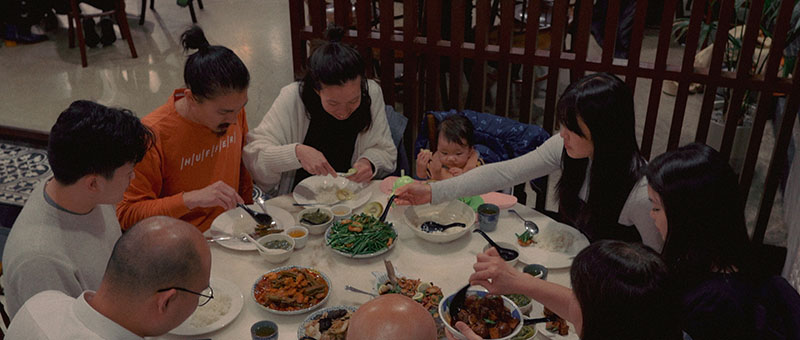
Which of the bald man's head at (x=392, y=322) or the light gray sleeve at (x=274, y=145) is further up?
the bald man's head at (x=392, y=322)

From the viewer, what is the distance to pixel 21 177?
14.5 feet

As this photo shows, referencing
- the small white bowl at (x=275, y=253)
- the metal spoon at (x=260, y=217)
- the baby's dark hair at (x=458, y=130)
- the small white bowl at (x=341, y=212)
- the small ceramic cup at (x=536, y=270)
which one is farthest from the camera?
the baby's dark hair at (x=458, y=130)

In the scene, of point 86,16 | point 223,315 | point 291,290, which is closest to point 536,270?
point 291,290

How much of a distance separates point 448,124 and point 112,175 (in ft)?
5.53

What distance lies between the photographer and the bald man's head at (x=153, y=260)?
1.49 metres

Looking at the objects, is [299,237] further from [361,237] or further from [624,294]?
[624,294]

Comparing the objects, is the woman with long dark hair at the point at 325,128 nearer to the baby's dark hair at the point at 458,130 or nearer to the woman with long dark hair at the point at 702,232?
the baby's dark hair at the point at 458,130

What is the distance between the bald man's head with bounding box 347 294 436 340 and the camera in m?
1.37

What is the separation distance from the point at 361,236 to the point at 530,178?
0.86 metres

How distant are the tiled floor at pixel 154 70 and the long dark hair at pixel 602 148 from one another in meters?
2.30

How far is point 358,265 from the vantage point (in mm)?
2234

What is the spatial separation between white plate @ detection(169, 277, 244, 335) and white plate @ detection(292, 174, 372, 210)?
0.65 metres

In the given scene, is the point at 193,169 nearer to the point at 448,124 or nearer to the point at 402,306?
the point at 448,124

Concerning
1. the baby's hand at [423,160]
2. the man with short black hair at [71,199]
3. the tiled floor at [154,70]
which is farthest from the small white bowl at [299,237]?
the tiled floor at [154,70]
